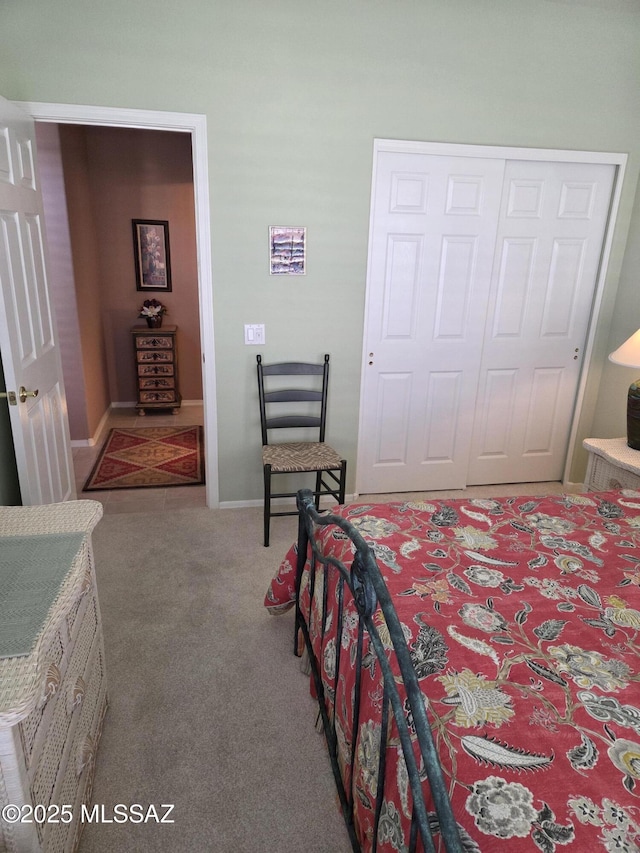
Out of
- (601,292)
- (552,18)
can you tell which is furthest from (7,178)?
(601,292)

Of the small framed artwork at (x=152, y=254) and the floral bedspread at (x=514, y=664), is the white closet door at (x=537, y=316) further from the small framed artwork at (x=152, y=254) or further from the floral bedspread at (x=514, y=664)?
the small framed artwork at (x=152, y=254)

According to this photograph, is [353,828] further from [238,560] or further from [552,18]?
[552,18]

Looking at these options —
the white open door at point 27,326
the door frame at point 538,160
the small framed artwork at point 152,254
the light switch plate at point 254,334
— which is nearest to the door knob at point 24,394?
the white open door at point 27,326

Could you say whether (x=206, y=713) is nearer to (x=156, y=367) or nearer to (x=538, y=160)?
(x=538, y=160)

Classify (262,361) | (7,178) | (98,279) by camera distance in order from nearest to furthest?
(7,178) < (262,361) < (98,279)

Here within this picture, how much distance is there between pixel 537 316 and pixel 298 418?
165 cm

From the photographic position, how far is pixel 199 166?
2965 mm

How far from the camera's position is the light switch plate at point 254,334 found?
3.25 meters

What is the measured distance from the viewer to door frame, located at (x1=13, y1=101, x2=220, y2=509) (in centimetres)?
276

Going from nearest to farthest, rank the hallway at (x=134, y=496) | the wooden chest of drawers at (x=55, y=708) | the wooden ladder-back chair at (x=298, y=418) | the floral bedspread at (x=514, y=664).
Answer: the floral bedspread at (x=514, y=664) < the wooden chest of drawers at (x=55, y=708) < the wooden ladder-back chair at (x=298, y=418) < the hallway at (x=134, y=496)

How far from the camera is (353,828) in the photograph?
145 centimetres

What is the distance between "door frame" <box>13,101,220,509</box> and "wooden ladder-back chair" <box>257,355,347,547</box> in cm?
31

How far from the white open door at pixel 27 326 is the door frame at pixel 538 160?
1.71 m

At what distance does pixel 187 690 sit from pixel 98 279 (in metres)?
4.30
